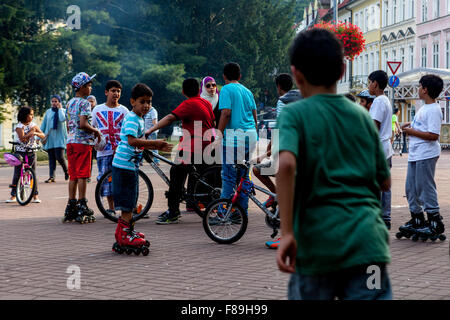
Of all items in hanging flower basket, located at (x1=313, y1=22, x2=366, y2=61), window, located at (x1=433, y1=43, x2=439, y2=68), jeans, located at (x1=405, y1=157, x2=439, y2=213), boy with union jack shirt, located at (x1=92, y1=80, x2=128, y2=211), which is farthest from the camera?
window, located at (x1=433, y1=43, x2=439, y2=68)

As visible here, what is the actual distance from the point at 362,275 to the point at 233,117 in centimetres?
669

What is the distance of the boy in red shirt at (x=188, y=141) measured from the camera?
9.80 meters

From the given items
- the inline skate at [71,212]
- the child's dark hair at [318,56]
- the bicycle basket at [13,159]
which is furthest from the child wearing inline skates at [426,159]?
the bicycle basket at [13,159]

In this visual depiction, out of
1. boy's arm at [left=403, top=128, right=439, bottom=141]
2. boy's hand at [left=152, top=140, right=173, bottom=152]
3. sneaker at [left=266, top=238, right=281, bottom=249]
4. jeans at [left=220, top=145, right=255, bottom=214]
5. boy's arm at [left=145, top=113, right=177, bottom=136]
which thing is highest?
boy's arm at [left=145, top=113, right=177, bottom=136]

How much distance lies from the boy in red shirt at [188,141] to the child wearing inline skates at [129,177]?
2.17 metres

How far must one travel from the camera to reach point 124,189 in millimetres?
7516

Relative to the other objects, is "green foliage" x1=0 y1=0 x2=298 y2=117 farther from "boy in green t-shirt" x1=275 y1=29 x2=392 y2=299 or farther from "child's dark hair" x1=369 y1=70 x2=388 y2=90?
"boy in green t-shirt" x1=275 y1=29 x2=392 y2=299

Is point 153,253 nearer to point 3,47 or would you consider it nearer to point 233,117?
point 233,117

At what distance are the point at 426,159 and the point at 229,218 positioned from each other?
2166mm

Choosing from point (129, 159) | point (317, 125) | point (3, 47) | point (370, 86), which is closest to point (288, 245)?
point (317, 125)

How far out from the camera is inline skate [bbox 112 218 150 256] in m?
7.53

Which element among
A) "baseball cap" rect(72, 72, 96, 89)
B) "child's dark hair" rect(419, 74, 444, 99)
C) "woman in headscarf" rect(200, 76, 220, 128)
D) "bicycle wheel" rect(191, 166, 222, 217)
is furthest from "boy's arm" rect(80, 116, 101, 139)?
"child's dark hair" rect(419, 74, 444, 99)

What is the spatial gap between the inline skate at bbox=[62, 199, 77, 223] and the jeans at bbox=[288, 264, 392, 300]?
7.54 meters

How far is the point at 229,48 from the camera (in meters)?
47.2
